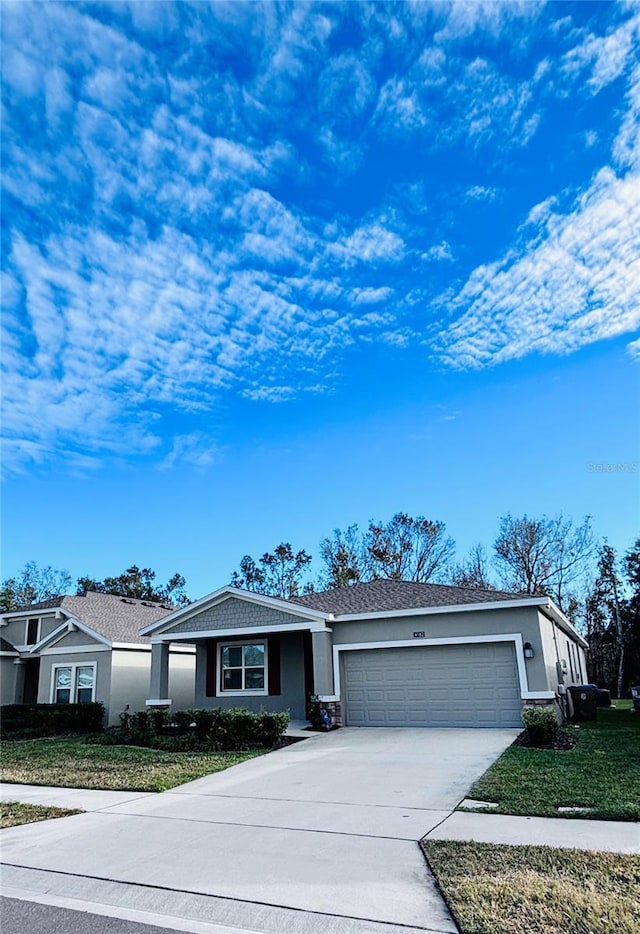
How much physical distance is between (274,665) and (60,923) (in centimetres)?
1382

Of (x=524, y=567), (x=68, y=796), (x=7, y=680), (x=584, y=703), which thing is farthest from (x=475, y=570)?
(x=68, y=796)

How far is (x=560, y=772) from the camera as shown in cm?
895

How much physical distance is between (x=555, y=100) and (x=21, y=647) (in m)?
25.5

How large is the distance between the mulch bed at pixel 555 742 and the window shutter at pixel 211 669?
30.6 feet

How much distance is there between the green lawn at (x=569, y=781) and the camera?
6926 millimetres

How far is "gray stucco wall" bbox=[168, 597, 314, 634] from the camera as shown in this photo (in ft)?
56.3

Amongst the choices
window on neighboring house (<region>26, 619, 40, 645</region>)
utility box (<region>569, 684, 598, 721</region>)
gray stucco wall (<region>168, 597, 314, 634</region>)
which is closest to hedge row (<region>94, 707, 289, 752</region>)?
gray stucco wall (<region>168, 597, 314, 634</region>)

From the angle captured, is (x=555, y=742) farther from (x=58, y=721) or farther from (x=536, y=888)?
(x=58, y=721)

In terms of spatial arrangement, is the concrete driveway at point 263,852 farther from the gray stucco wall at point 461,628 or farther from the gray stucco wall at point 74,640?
the gray stucco wall at point 74,640

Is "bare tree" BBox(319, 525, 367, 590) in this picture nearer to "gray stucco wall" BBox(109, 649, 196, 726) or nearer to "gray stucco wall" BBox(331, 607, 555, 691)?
"gray stucco wall" BBox(109, 649, 196, 726)

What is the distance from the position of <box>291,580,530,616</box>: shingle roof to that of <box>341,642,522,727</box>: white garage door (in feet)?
3.40

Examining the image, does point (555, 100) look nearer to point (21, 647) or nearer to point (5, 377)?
point (5, 377)

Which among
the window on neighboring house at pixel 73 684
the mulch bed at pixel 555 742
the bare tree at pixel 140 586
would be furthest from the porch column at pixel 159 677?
the bare tree at pixel 140 586

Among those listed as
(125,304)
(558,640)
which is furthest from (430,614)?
(125,304)
